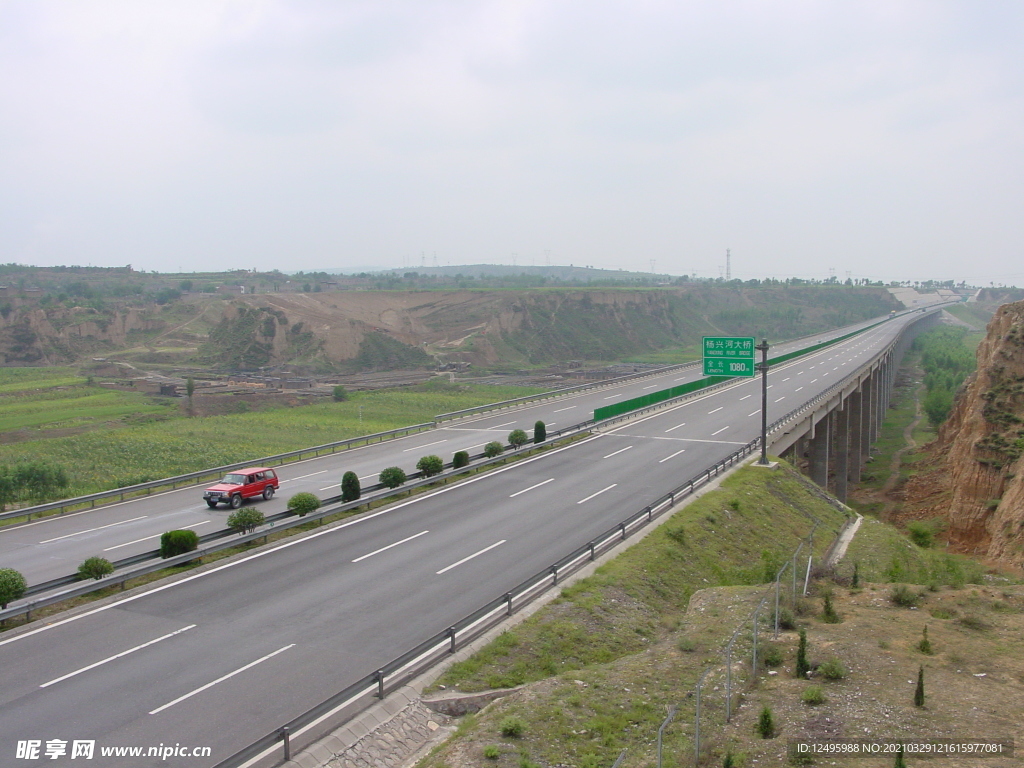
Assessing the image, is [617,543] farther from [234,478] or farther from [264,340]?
[264,340]

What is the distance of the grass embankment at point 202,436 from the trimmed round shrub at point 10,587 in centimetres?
1947

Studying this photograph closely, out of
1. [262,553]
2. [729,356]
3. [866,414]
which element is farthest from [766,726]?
[866,414]

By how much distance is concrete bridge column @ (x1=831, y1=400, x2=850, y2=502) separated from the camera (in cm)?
6144

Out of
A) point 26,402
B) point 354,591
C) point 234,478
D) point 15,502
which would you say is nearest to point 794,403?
point 234,478

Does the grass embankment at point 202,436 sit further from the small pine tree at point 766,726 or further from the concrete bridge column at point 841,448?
the concrete bridge column at point 841,448

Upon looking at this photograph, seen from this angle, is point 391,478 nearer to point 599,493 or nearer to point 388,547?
point 388,547

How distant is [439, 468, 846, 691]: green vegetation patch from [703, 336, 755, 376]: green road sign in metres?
7.34

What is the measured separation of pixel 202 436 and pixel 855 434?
183 ft

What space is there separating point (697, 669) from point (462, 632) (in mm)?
4994

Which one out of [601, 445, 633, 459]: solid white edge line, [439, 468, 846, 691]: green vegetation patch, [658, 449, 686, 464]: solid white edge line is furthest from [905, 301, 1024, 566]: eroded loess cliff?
[601, 445, 633, 459]: solid white edge line

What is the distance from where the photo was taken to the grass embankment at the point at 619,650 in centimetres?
1237

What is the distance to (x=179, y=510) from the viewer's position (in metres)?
29.5

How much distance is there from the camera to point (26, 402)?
75125 millimetres

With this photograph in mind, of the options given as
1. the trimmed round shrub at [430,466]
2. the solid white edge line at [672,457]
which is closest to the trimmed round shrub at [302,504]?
the trimmed round shrub at [430,466]
